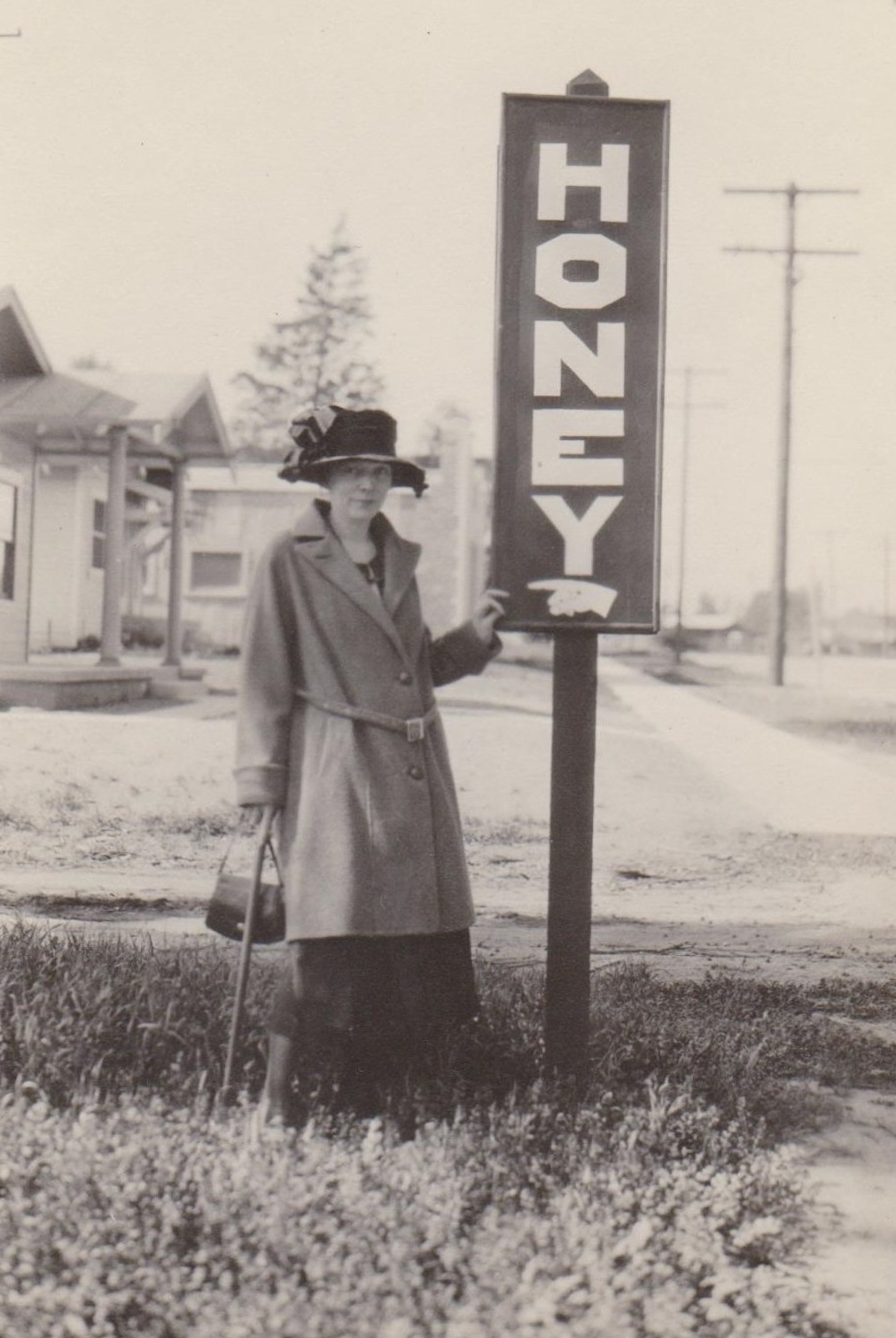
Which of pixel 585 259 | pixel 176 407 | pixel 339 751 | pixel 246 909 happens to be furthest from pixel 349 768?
pixel 176 407

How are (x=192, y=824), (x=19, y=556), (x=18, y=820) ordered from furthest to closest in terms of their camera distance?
(x=19, y=556) → (x=192, y=824) → (x=18, y=820)

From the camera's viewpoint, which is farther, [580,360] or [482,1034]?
→ [482,1034]

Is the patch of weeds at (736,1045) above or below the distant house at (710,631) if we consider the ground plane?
below

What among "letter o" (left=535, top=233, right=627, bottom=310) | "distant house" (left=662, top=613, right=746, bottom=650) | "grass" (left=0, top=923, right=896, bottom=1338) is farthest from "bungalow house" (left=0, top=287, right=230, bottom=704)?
"distant house" (left=662, top=613, right=746, bottom=650)

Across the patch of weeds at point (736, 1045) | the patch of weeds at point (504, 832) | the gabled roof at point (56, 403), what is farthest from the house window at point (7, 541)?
the patch of weeds at point (736, 1045)

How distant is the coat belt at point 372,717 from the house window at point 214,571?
9.82 meters

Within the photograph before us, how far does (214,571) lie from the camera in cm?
1264

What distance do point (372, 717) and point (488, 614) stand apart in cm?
39

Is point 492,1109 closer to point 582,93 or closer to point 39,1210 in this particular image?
point 39,1210

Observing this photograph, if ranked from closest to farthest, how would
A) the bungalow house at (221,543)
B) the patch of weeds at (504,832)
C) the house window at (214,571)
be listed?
the patch of weeds at (504,832)
the bungalow house at (221,543)
the house window at (214,571)

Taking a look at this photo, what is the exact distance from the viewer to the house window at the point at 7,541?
9.72 metres

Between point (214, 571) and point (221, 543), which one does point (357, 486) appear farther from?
point (221, 543)

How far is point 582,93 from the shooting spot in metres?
3.04

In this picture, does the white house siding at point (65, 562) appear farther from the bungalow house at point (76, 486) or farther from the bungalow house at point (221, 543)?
the bungalow house at point (221, 543)
